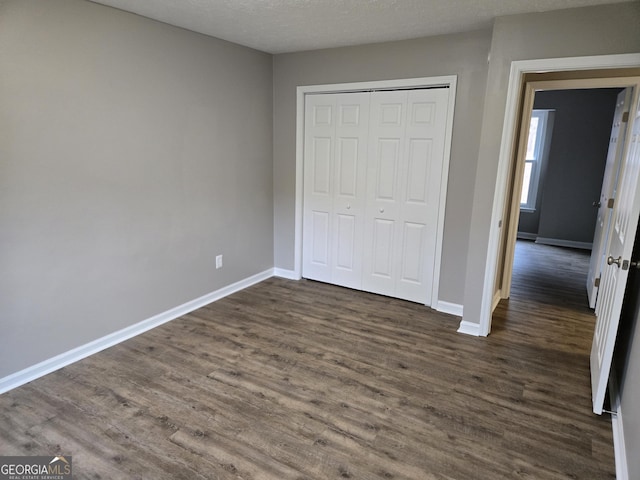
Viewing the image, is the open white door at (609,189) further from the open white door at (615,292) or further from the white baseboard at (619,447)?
the white baseboard at (619,447)

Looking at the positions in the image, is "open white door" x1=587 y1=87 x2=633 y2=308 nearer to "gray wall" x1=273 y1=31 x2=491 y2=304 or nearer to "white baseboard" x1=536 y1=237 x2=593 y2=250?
"gray wall" x1=273 y1=31 x2=491 y2=304

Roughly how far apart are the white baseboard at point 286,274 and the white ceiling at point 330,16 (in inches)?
92.9

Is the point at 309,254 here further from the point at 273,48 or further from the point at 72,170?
the point at 72,170

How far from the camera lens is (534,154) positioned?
7148mm

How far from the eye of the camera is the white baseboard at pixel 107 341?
249 centimetres

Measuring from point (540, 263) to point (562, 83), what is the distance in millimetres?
2913

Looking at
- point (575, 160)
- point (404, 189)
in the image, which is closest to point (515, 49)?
point (404, 189)

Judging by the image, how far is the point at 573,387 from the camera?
2.60 meters

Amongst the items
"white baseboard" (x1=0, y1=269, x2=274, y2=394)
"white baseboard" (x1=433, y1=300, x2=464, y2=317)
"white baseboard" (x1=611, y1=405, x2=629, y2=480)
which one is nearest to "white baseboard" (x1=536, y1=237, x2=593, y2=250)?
"white baseboard" (x1=433, y1=300, x2=464, y2=317)

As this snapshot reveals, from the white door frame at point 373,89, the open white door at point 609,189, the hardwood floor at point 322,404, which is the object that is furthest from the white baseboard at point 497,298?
the open white door at point 609,189

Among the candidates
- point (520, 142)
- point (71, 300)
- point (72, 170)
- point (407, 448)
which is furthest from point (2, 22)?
point (520, 142)

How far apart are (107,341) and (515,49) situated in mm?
3557

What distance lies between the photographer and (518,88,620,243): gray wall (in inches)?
245

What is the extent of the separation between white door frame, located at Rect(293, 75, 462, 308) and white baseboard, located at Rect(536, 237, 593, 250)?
13.6ft
